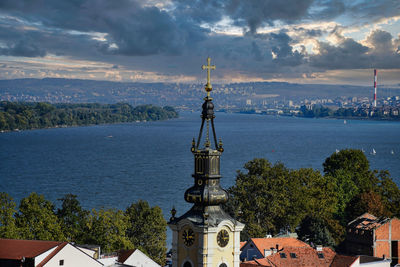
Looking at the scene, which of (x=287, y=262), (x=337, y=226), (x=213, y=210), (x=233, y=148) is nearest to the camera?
(x=213, y=210)

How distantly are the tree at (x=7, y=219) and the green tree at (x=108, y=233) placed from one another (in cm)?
628

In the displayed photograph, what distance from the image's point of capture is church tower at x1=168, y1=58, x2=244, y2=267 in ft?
62.2

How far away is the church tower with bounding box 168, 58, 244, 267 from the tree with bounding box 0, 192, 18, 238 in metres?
33.6

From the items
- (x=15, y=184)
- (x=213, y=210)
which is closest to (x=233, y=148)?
(x=15, y=184)

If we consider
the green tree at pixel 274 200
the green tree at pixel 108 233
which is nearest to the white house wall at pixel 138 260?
the green tree at pixel 108 233

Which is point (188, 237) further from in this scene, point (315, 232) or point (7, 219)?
point (315, 232)

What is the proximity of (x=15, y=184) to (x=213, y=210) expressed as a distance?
335 ft

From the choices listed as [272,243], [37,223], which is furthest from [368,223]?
[37,223]

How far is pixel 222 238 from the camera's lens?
63.3 feet

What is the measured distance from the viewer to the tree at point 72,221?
181 feet

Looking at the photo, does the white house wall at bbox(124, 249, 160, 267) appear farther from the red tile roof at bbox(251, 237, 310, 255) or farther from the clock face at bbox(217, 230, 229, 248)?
the clock face at bbox(217, 230, 229, 248)

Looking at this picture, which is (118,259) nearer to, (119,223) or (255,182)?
(119,223)

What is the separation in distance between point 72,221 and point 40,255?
935 inches

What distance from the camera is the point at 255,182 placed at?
67.4m
